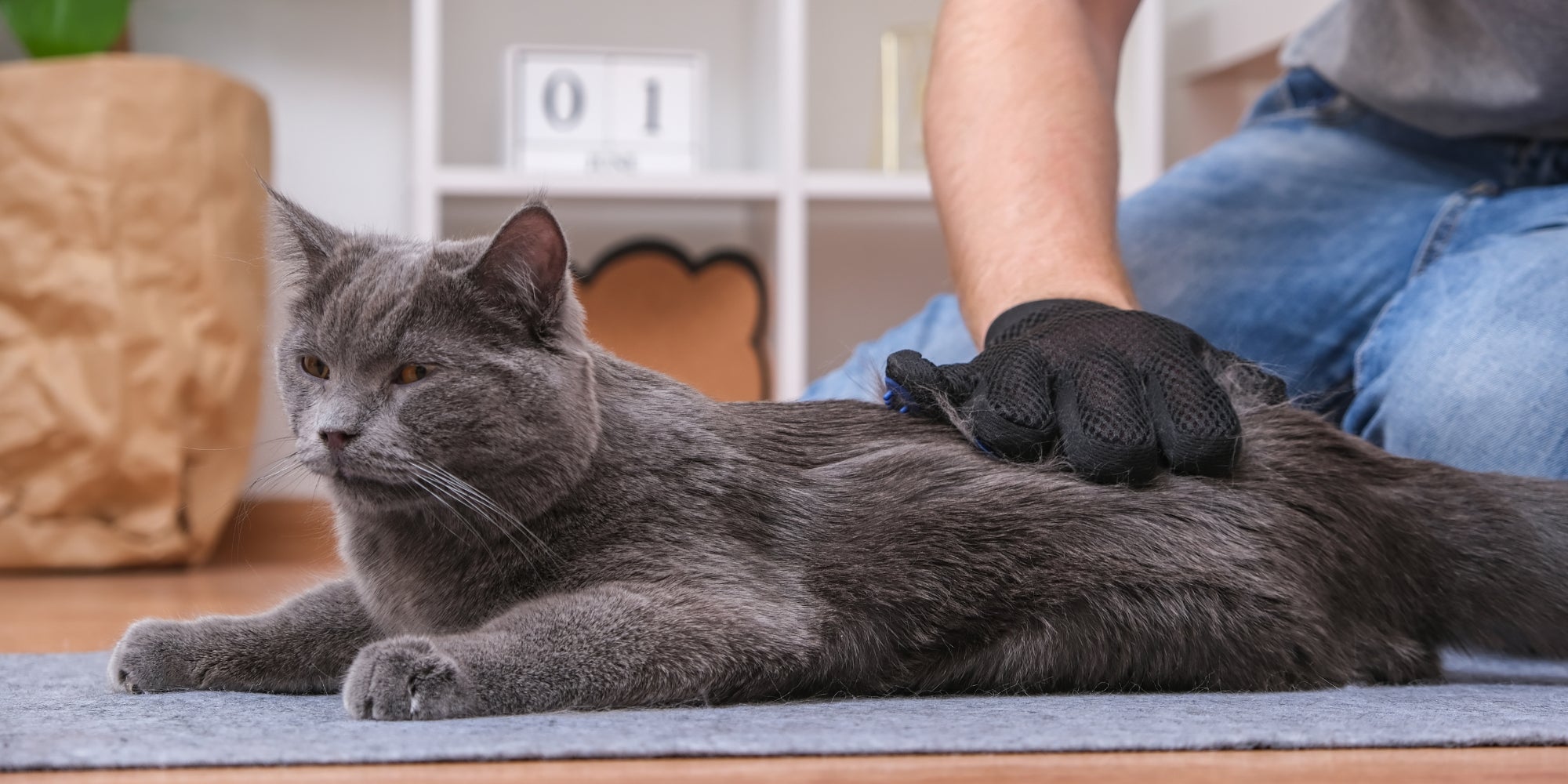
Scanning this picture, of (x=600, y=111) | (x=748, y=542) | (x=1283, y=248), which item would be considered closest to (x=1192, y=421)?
(x=748, y=542)

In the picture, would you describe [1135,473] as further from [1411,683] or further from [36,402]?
[36,402]

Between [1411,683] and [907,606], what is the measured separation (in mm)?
391

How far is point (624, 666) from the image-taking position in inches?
31.5

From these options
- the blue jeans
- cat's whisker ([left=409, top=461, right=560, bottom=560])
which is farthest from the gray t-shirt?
cat's whisker ([left=409, top=461, right=560, bottom=560])

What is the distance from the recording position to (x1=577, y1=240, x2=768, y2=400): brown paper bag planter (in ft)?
8.47

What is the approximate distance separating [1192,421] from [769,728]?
377mm

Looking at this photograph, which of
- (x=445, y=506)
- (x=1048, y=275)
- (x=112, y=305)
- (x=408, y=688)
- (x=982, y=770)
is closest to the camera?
(x=982, y=770)

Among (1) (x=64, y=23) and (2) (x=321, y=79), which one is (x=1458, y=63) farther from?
(1) (x=64, y=23)

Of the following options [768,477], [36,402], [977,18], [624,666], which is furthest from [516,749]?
[36,402]

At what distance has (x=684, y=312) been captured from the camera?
8.62 feet

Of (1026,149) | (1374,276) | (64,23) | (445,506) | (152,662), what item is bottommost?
(152,662)

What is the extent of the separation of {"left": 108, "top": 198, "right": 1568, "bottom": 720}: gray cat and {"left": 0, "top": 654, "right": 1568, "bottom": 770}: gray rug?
32mm

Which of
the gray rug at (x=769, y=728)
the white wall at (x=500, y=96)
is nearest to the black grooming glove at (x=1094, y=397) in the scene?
the gray rug at (x=769, y=728)

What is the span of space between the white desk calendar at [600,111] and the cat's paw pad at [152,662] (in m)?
1.59
